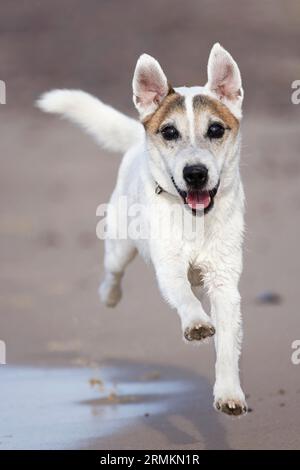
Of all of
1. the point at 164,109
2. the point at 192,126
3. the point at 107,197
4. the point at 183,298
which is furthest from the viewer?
the point at 107,197

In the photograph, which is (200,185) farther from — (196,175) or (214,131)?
(214,131)

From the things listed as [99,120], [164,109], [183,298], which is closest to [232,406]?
[183,298]

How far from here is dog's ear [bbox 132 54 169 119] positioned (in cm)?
526

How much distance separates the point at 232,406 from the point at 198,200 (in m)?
0.97

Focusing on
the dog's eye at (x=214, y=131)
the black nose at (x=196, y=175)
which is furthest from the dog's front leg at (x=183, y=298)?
the dog's eye at (x=214, y=131)

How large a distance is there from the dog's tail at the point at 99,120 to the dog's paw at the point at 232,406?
2485 millimetres

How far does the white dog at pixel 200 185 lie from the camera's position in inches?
197

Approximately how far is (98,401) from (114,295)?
705 millimetres

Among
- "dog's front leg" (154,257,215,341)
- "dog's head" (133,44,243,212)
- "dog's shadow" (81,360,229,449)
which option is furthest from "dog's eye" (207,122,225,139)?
"dog's shadow" (81,360,229,449)

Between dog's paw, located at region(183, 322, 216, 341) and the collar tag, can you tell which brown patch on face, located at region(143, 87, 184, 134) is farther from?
dog's paw, located at region(183, 322, 216, 341)

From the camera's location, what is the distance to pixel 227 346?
16.6ft

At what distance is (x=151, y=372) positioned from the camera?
7.31m

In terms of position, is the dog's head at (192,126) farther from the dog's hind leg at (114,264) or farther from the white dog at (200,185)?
the dog's hind leg at (114,264)

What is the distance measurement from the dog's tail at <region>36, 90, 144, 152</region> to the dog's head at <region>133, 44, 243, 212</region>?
1.46m
